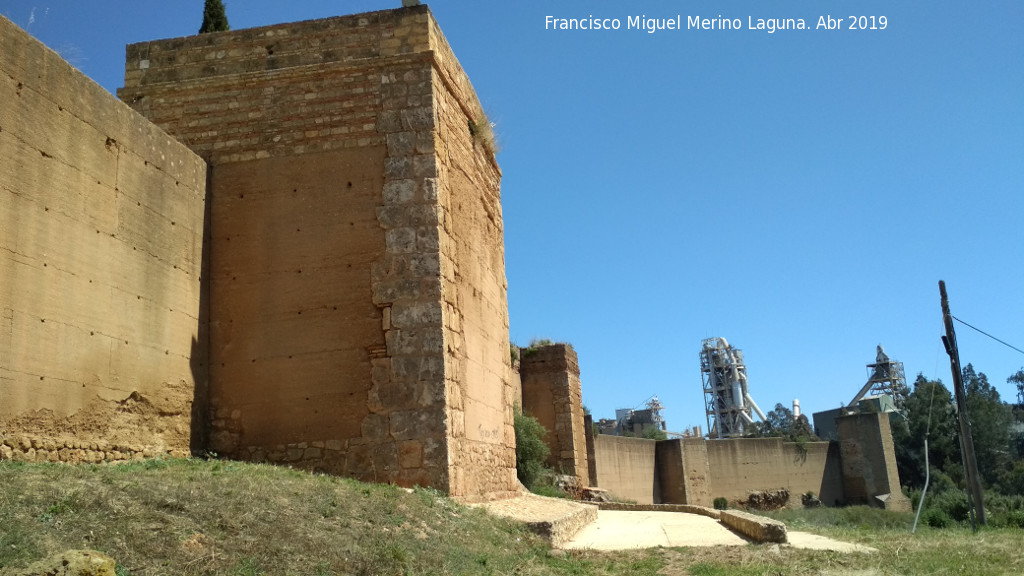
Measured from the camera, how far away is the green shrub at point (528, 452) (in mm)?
17469

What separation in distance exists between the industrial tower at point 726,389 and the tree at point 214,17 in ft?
239

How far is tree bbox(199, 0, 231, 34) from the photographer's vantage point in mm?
13875

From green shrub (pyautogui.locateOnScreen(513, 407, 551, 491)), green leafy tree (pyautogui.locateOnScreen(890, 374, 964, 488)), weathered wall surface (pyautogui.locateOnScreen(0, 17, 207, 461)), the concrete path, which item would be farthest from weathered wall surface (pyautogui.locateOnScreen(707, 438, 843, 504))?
weathered wall surface (pyautogui.locateOnScreen(0, 17, 207, 461))

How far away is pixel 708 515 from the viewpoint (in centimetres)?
1357

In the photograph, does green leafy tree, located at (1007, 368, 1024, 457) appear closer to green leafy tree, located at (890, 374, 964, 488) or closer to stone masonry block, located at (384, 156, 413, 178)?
green leafy tree, located at (890, 374, 964, 488)

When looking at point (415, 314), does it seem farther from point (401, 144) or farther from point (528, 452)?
point (528, 452)

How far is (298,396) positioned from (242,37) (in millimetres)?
4427

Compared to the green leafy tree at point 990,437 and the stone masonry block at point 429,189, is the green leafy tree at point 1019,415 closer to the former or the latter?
the green leafy tree at point 990,437

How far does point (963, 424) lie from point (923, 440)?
27.8m

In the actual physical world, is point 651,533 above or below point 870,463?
below

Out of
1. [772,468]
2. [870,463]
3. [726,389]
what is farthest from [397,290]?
[726,389]

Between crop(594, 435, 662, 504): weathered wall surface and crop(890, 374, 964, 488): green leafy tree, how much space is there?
15.1 metres

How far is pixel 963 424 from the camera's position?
14.6m

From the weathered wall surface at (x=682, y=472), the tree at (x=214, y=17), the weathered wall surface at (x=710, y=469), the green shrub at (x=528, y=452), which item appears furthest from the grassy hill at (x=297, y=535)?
the weathered wall surface at (x=682, y=472)
